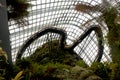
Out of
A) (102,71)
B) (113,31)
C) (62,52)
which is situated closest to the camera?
(102,71)

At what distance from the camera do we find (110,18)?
8953mm

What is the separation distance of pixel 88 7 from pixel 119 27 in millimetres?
1032

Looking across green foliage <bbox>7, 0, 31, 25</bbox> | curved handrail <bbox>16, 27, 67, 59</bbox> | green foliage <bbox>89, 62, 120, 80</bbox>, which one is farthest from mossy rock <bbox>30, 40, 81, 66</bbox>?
green foliage <bbox>89, 62, 120, 80</bbox>

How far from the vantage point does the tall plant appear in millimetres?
8659

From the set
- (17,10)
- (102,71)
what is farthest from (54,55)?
(102,71)

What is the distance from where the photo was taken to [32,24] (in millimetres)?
24547

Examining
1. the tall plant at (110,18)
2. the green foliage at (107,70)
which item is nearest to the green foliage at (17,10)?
the tall plant at (110,18)

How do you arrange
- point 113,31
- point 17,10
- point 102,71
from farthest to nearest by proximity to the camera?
point 17,10
point 113,31
point 102,71

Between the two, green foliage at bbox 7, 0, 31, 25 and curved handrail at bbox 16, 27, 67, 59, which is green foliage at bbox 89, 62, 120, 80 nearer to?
green foliage at bbox 7, 0, 31, 25

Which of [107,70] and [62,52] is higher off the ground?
[107,70]

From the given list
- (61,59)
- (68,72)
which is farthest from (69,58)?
(68,72)

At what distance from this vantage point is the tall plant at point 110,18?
341 inches

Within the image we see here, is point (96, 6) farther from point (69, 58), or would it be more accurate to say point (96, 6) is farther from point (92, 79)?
point (69, 58)

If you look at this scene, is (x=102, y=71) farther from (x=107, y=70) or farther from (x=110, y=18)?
(x=110, y=18)
